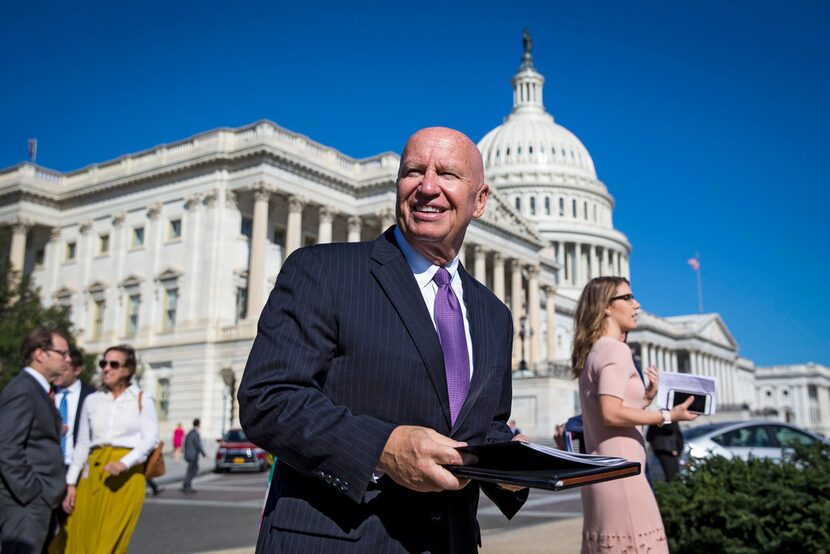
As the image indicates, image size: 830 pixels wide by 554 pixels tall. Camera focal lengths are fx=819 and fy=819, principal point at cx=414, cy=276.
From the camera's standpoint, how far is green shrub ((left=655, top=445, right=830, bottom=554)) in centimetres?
690

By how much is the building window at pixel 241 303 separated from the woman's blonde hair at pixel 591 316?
41.0 metres

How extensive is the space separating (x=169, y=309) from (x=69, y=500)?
1603 inches

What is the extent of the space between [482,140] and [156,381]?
85.4 metres

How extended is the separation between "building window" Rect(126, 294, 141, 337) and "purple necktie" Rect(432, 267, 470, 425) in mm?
46220

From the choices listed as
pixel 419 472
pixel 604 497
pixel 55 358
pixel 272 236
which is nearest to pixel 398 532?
pixel 419 472

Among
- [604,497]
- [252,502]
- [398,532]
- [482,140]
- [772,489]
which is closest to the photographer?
[398,532]

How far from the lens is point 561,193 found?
10731 centimetres

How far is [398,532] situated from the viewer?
257cm

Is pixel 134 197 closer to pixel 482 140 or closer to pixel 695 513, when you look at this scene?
pixel 695 513

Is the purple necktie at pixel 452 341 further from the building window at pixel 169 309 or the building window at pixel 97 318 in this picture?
the building window at pixel 97 318

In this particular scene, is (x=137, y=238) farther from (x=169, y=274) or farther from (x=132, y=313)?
(x=132, y=313)

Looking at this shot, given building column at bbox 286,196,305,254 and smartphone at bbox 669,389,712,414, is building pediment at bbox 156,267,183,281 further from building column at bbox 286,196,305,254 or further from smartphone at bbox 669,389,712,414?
smartphone at bbox 669,389,712,414

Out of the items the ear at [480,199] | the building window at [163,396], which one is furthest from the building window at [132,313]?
the ear at [480,199]

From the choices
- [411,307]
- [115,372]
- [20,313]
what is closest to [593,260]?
[20,313]
